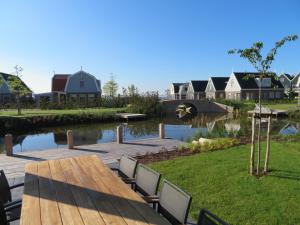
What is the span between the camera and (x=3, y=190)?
168 inches

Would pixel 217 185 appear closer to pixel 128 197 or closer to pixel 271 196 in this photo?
pixel 271 196

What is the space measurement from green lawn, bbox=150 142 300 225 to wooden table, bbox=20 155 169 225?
190cm

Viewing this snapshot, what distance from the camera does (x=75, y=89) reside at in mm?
44688

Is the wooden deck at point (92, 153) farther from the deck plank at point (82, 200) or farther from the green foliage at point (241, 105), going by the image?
the green foliage at point (241, 105)

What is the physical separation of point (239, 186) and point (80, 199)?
3897 mm

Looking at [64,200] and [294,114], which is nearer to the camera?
[64,200]

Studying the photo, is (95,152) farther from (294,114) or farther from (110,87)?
(110,87)

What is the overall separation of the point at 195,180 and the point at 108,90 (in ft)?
199

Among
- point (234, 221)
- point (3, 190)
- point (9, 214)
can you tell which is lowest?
point (234, 221)

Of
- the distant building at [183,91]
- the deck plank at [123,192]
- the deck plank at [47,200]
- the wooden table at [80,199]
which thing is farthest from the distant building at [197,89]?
the deck plank at [47,200]

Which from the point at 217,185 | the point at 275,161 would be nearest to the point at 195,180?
the point at 217,185

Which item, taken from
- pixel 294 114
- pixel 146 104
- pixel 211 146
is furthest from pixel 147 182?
pixel 146 104

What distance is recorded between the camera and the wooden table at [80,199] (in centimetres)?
290

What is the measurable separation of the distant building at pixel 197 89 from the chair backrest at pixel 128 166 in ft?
202
